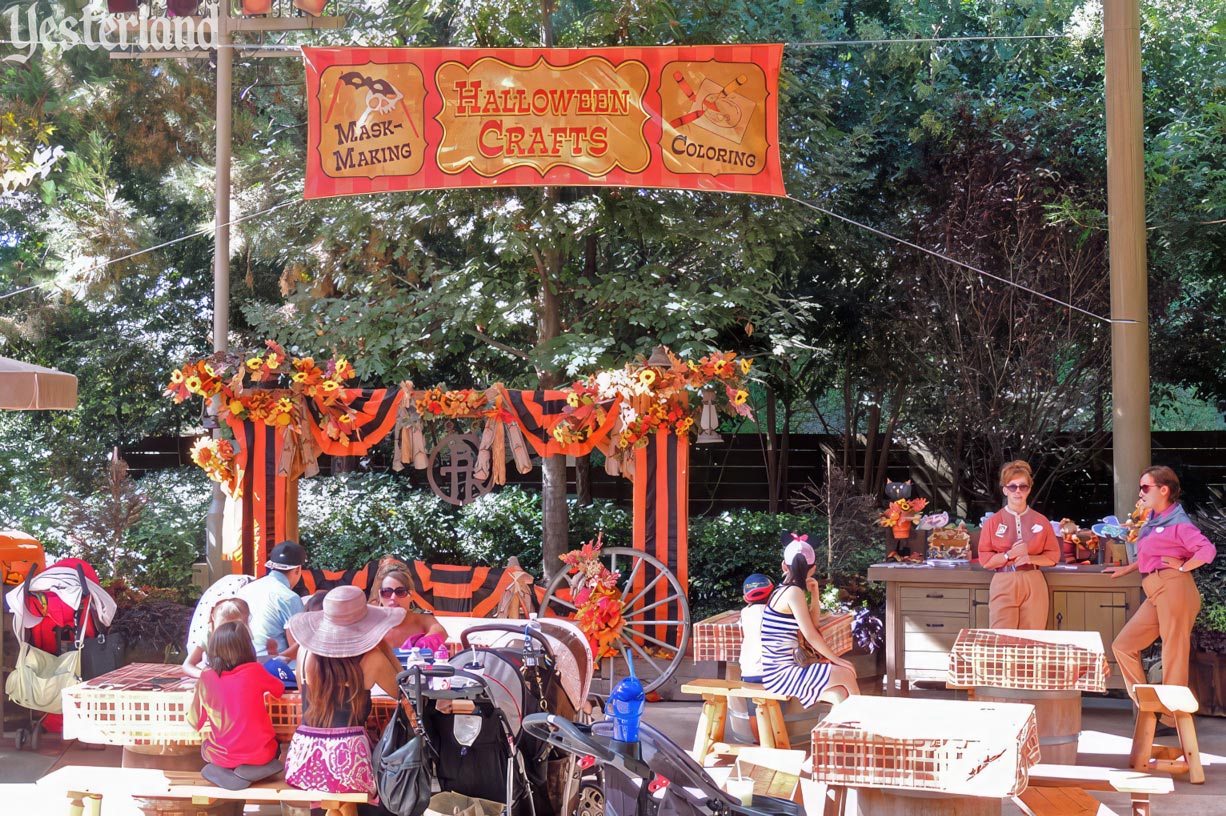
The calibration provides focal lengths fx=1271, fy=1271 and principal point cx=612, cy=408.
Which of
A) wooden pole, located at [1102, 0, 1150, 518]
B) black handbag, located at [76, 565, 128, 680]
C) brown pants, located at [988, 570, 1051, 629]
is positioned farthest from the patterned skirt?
wooden pole, located at [1102, 0, 1150, 518]

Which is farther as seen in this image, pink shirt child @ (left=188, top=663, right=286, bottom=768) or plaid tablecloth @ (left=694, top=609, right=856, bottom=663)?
plaid tablecloth @ (left=694, top=609, right=856, bottom=663)

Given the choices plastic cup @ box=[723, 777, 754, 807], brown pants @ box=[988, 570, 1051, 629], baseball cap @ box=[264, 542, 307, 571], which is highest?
baseball cap @ box=[264, 542, 307, 571]

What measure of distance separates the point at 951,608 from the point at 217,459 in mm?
5341

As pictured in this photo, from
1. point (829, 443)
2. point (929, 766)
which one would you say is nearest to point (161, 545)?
point (829, 443)

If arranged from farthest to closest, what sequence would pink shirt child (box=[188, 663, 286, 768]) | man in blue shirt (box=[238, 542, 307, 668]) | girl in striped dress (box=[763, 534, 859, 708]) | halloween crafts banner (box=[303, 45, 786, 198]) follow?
halloween crafts banner (box=[303, 45, 786, 198]) < man in blue shirt (box=[238, 542, 307, 668]) < girl in striped dress (box=[763, 534, 859, 708]) < pink shirt child (box=[188, 663, 286, 768])

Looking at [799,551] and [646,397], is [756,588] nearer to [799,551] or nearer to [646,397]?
[799,551]

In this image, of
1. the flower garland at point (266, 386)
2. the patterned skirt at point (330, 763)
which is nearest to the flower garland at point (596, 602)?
the flower garland at point (266, 386)

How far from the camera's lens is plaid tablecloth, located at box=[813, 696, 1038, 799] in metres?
4.53

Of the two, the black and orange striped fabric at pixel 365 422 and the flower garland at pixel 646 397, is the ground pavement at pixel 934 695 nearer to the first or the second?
the flower garland at pixel 646 397

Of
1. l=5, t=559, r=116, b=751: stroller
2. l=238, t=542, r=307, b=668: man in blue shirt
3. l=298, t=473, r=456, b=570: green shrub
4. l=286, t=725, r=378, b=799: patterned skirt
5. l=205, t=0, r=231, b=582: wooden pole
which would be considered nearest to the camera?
l=286, t=725, r=378, b=799: patterned skirt

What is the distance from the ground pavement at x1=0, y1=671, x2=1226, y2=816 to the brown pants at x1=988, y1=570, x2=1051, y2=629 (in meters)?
0.80

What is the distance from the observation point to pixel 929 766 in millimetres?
4566

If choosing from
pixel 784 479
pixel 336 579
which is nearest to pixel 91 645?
pixel 336 579

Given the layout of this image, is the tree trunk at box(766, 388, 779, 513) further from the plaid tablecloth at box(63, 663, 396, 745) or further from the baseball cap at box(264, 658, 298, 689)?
the plaid tablecloth at box(63, 663, 396, 745)
